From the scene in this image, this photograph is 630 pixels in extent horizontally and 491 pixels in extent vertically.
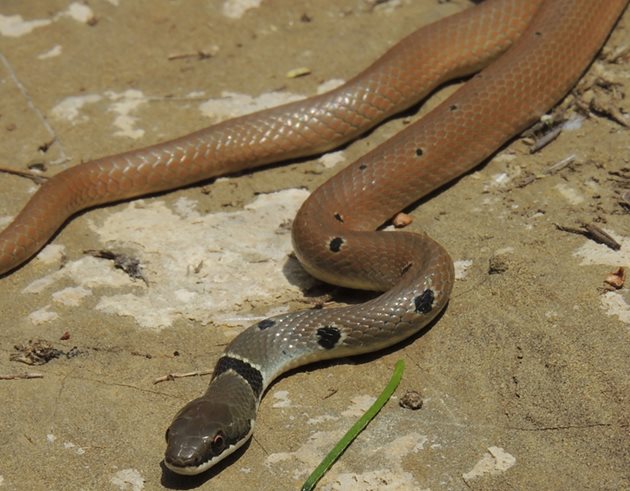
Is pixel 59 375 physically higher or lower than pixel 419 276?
lower

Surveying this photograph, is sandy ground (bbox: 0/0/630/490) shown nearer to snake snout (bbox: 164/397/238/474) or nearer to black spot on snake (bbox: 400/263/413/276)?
snake snout (bbox: 164/397/238/474)

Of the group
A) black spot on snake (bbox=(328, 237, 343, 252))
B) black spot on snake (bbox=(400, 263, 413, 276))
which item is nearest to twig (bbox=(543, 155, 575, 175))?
black spot on snake (bbox=(400, 263, 413, 276))

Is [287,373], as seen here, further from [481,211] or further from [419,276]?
[481,211]

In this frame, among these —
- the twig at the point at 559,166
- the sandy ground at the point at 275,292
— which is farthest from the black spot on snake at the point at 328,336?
the twig at the point at 559,166

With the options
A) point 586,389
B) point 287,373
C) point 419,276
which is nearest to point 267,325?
point 287,373

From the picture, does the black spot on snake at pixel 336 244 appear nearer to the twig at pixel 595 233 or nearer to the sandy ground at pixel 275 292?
the sandy ground at pixel 275 292

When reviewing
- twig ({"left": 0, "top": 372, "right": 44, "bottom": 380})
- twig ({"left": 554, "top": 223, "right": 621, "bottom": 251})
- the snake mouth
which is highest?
twig ({"left": 554, "top": 223, "right": 621, "bottom": 251})

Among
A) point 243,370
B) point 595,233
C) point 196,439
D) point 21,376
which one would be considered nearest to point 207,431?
point 196,439
